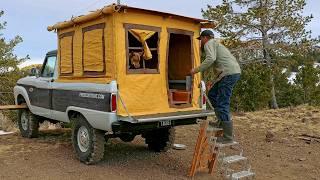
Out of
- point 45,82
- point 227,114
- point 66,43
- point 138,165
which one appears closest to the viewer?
point 227,114

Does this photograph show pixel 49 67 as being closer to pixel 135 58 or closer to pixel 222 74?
pixel 135 58

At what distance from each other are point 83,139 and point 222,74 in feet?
8.99

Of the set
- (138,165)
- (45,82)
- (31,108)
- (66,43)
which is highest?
(66,43)

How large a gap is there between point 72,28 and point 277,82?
2385 centimetres

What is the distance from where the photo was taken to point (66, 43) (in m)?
7.98

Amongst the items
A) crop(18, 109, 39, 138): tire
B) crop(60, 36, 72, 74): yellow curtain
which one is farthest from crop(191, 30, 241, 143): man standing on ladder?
crop(18, 109, 39, 138): tire

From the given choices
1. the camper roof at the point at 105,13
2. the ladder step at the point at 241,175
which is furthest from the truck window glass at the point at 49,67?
the ladder step at the point at 241,175

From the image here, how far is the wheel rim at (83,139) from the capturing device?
23.9 ft

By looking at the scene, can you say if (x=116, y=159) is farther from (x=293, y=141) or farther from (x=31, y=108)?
(x=293, y=141)

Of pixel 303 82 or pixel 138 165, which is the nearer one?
pixel 138 165

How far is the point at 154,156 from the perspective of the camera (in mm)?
8070

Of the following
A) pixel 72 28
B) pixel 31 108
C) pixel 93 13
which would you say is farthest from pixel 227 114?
pixel 31 108

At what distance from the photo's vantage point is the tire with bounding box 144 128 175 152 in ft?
27.0

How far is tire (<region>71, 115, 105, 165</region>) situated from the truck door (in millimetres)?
1223
